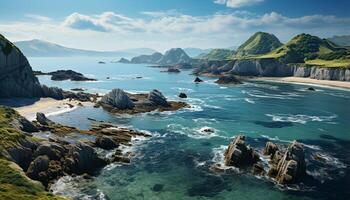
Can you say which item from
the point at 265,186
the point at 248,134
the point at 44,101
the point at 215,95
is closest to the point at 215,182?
the point at 265,186

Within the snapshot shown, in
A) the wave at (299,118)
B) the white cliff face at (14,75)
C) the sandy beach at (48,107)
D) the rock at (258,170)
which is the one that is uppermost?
the white cliff face at (14,75)

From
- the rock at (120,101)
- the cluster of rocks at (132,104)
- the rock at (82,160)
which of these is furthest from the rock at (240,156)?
the rock at (120,101)

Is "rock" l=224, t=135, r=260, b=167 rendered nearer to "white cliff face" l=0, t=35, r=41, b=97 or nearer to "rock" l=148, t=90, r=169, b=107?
"rock" l=148, t=90, r=169, b=107

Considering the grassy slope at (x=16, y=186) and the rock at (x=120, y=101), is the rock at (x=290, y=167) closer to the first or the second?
the grassy slope at (x=16, y=186)

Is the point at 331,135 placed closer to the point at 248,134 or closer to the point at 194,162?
the point at 248,134

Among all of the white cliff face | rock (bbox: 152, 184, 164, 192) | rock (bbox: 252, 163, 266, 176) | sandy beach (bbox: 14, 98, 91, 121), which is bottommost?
rock (bbox: 152, 184, 164, 192)

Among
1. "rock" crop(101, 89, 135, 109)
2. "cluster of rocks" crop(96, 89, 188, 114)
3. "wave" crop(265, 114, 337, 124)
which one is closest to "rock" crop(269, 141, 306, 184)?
"wave" crop(265, 114, 337, 124)
